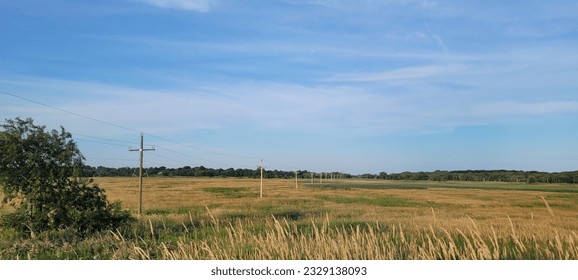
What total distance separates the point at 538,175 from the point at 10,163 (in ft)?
543

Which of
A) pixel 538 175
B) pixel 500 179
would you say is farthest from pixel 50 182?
pixel 500 179

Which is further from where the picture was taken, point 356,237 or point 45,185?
point 45,185

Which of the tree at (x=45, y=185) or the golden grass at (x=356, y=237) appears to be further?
the tree at (x=45, y=185)

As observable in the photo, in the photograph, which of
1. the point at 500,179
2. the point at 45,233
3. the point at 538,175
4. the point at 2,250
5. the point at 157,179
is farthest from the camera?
the point at 500,179

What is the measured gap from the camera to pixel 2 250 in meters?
11.1

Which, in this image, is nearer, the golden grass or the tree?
the golden grass

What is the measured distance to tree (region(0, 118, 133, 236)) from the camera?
1377 centimetres

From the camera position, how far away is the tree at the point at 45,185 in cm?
1377

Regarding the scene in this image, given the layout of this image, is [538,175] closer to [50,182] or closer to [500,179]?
[500,179]

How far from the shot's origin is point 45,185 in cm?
1407

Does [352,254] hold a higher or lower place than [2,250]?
higher
